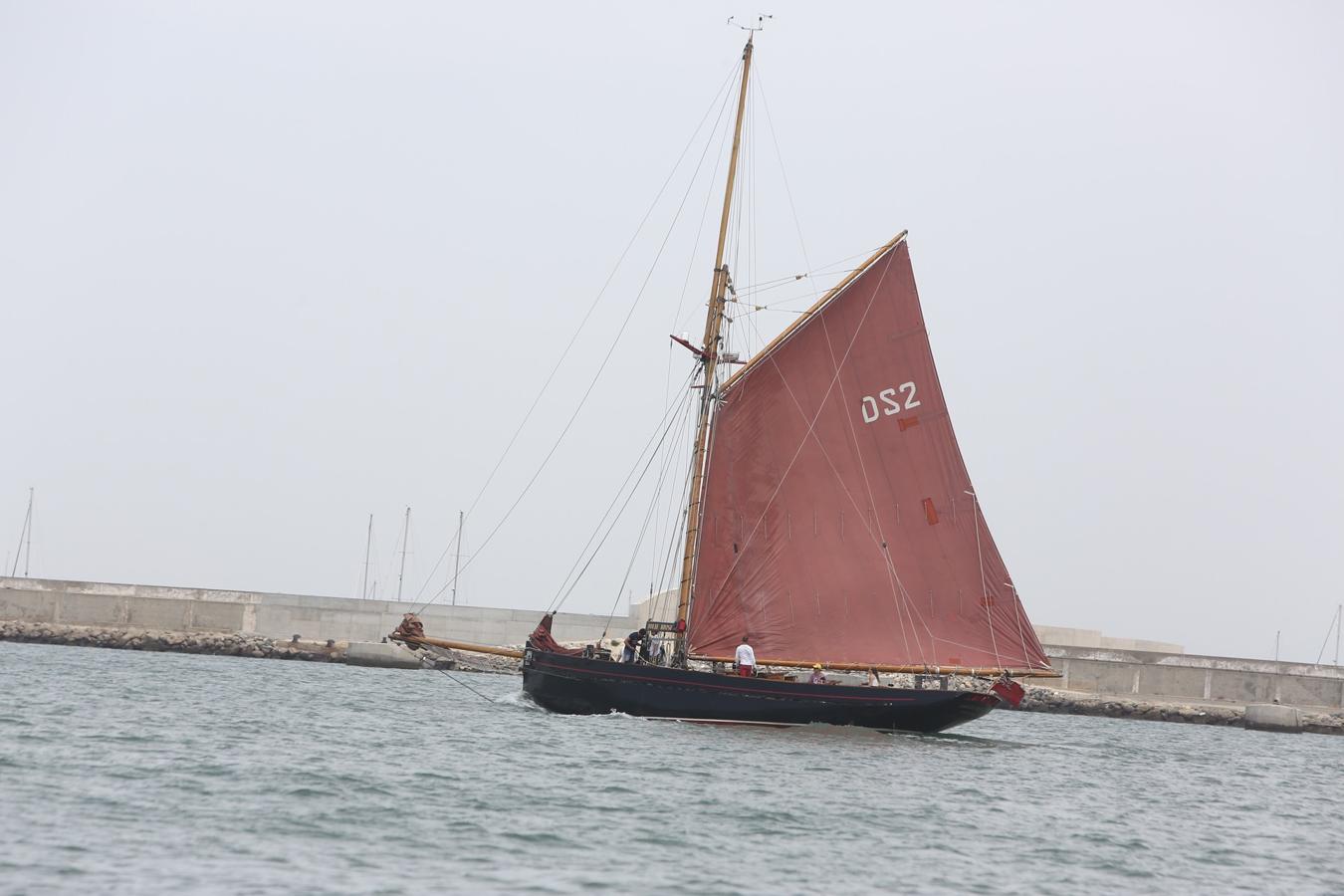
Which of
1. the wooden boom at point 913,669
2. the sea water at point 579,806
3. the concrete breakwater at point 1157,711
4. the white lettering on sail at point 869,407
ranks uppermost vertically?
the white lettering on sail at point 869,407

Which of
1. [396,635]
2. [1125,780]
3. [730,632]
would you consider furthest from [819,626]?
[396,635]

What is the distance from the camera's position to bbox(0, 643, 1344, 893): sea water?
58.1 ft

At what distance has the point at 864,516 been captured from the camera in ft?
124

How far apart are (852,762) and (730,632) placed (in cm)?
716

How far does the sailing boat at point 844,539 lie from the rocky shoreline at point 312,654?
2745 cm

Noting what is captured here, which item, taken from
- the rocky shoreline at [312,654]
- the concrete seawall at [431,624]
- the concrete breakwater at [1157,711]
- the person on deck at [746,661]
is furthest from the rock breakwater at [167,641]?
the person on deck at [746,661]

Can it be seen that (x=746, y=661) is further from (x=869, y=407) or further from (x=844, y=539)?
(x=869, y=407)

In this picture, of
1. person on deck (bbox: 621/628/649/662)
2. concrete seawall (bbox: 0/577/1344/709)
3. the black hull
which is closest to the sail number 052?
the black hull

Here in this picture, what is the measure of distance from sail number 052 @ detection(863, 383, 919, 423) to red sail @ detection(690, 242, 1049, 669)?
0.04 meters

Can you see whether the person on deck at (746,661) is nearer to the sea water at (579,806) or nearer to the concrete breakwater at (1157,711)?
the sea water at (579,806)

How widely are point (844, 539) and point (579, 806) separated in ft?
53.2

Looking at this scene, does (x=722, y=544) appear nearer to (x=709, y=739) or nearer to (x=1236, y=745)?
(x=709, y=739)

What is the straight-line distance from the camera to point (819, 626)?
3788cm

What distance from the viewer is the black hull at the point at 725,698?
37.7 m
